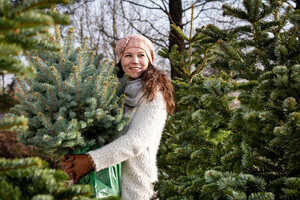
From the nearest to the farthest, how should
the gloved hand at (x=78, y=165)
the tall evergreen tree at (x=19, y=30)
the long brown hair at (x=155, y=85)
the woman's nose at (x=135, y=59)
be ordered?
the tall evergreen tree at (x=19, y=30) → the gloved hand at (x=78, y=165) → the long brown hair at (x=155, y=85) → the woman's nose at (x=135, y=59)

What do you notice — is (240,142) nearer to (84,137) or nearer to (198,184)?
(198,184)

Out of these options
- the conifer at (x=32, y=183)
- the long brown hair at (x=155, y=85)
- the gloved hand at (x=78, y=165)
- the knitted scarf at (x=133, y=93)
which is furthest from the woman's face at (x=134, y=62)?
the conifer at (x=32, y=183)

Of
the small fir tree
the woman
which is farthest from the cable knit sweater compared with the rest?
the small fir tree

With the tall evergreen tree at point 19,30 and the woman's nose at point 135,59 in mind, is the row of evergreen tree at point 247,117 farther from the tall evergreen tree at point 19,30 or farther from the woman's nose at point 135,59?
the woman's nose at point 135,59

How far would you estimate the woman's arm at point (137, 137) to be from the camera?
1.87 metres

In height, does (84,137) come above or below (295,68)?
below

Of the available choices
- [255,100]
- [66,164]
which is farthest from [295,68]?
[66,164]

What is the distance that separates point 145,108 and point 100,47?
9930mm

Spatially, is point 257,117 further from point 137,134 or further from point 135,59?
point 135,59

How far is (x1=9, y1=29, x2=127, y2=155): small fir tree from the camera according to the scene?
5.74 feet

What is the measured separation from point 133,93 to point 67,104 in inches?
21.6

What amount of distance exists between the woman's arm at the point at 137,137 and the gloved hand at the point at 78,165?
0.15 ft

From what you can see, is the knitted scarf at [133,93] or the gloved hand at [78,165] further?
the knitted scarf at [133,93]

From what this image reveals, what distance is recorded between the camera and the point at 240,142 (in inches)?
58.7
